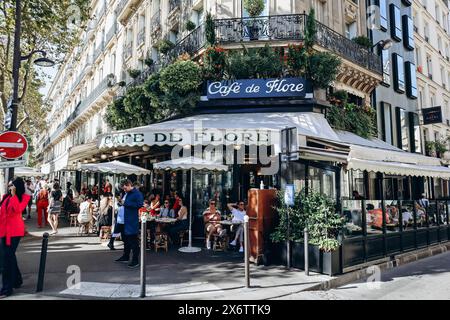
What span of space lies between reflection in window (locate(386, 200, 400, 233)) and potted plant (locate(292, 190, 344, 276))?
2.46 metres

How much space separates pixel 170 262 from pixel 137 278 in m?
1.37

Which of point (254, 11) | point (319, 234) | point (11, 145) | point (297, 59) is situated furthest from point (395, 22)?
point (11, 145)

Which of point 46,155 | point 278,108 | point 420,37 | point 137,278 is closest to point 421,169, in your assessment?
point 278,108

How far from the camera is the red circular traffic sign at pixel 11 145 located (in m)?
6.96

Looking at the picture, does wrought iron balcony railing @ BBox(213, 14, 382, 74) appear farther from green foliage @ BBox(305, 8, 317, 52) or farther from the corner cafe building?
the corner cafe building

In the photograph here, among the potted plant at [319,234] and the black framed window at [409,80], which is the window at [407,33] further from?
the potted plant at [319,234]

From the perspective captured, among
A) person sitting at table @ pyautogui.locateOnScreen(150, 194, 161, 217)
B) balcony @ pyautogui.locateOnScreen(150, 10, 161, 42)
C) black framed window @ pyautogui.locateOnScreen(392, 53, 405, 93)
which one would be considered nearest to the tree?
balcony @ pyautogui.locateOnScreen(150, 10, 161, 42)

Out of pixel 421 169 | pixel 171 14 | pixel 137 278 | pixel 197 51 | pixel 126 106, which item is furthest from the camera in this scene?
pixel 171 14

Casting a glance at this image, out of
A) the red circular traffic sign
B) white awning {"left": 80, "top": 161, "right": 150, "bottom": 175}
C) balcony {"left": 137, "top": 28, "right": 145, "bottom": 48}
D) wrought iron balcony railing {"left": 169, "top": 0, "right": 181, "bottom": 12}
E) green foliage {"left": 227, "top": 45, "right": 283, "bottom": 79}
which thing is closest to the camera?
the red circular traffic sign

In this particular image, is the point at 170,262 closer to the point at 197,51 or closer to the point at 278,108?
the point at 278,108

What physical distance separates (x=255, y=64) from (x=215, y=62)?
1370mm

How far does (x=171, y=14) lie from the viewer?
15508 mm

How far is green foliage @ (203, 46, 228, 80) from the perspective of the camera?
11187 mm

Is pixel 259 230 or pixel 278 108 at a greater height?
pixel 278 108
